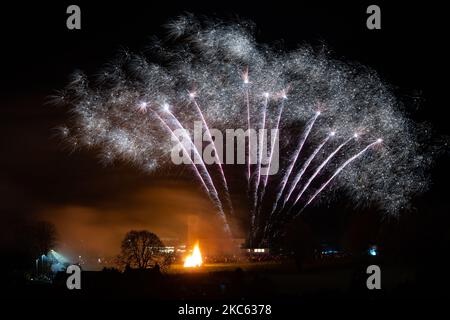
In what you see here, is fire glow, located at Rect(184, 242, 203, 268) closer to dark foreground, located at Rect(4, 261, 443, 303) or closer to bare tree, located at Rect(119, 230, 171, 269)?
bare tree, located at Rect(119, 230, 171, 269)

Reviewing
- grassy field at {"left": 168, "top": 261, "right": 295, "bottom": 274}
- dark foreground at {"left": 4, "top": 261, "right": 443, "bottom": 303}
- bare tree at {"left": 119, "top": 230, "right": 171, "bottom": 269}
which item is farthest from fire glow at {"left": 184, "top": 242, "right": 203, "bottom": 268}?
dark foreground at {"left": 4, "top": 261, "right": 443, "bottom": 303}

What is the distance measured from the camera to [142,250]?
4497 cm

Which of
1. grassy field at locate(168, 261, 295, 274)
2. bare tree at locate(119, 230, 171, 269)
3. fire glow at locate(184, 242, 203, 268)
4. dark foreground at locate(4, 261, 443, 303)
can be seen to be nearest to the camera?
dark foreground at locate(4, 261, 443, 303)

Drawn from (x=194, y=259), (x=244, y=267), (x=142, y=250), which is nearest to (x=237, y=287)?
(x=244, y=267)

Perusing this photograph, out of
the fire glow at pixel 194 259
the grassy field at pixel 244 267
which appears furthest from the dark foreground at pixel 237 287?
the fire glow at pixel 194 259

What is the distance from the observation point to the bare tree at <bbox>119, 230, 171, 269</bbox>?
44.1 meters

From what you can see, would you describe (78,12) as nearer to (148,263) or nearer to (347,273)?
(347,273)

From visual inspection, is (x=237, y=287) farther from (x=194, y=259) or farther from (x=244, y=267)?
(x=194, y=259)

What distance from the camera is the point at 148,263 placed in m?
45.0

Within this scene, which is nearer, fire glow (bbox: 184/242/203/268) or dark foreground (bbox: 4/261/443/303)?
dark foreground (bbox: 4/261/443/303)

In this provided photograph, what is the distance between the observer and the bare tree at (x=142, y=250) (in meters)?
44.1

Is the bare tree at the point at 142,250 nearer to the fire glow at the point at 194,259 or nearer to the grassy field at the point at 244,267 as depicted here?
the fire glow at the point at 194,259
